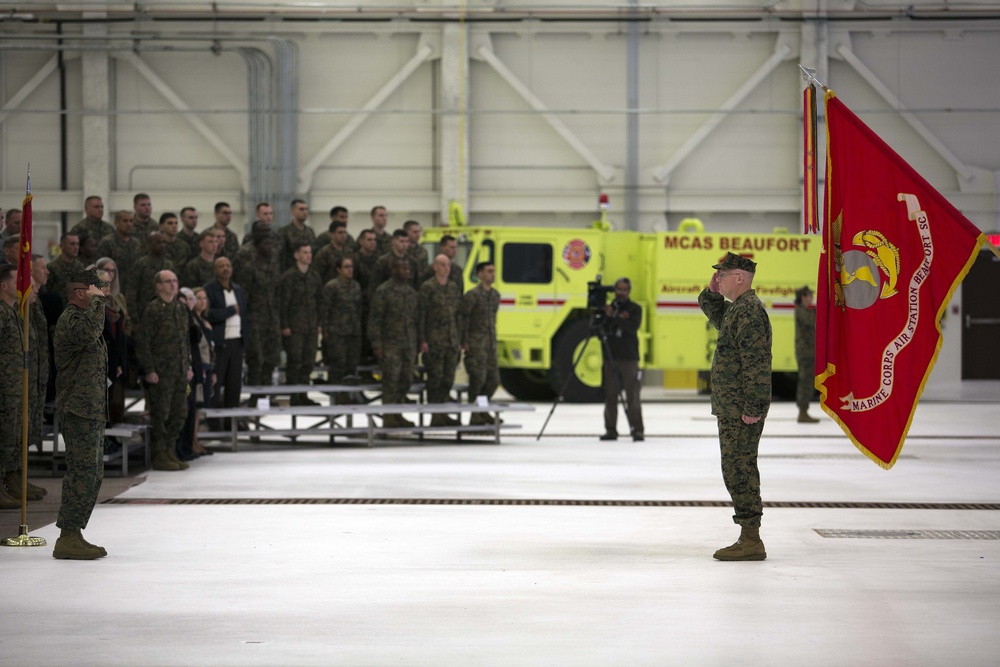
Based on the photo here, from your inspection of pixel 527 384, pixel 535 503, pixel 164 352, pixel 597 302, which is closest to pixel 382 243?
pixel 597 302

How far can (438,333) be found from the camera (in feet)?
44.5

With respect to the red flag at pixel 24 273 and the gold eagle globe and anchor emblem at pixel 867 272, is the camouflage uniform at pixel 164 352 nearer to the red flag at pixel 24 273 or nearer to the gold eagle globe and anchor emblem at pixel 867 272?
the red flag at pixel 24 273

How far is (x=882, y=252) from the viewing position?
7.02 m

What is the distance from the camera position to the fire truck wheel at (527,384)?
19953mm

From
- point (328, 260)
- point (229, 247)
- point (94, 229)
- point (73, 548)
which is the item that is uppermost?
point (94, 229)

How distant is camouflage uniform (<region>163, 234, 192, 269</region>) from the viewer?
13039 millimetres

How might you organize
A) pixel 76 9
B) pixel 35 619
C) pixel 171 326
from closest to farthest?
pixel 35 619 < pixel 171 326 < pixel 76 9

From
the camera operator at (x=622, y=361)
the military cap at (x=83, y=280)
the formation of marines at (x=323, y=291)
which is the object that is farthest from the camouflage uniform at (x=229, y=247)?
the military cap at (x=83, y=280)

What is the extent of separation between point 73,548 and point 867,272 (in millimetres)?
4167

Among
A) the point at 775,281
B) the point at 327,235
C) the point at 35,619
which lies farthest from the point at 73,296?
the point at 775,281

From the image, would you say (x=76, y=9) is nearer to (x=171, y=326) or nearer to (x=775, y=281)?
(x=775, y=281)

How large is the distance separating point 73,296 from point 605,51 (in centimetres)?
1667

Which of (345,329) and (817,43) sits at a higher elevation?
(817,43)

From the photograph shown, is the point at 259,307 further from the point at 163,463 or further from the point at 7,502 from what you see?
the point at 7,502
